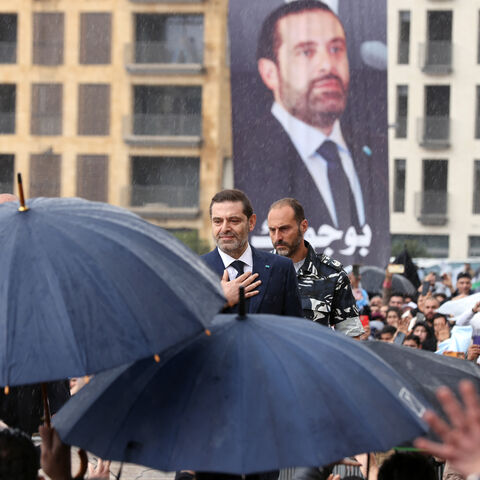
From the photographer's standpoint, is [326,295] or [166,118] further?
[166,118]

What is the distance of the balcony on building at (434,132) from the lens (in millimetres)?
46031

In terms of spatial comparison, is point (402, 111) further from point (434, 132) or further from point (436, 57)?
point (436, 57)

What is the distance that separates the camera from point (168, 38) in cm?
4550

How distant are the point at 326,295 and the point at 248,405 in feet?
10.5

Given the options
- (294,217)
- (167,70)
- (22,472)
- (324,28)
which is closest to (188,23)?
(167,70)

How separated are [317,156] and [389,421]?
11666mm

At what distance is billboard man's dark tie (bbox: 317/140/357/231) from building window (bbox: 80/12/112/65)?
101 feet

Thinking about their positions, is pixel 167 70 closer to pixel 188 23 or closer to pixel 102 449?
pixel 188 23

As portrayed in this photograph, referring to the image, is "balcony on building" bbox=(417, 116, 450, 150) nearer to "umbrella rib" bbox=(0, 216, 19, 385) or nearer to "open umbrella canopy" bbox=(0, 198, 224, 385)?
"open umbrella canopy" bbox=(0, 198, 224, 385)

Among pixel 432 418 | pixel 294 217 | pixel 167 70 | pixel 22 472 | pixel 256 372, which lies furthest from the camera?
pixel 167 70

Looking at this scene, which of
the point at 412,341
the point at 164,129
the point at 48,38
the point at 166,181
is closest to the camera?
the point at 412,341

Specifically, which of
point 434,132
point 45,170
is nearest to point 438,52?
point 434,132

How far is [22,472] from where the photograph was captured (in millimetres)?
3225

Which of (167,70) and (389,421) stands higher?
(167,70)
